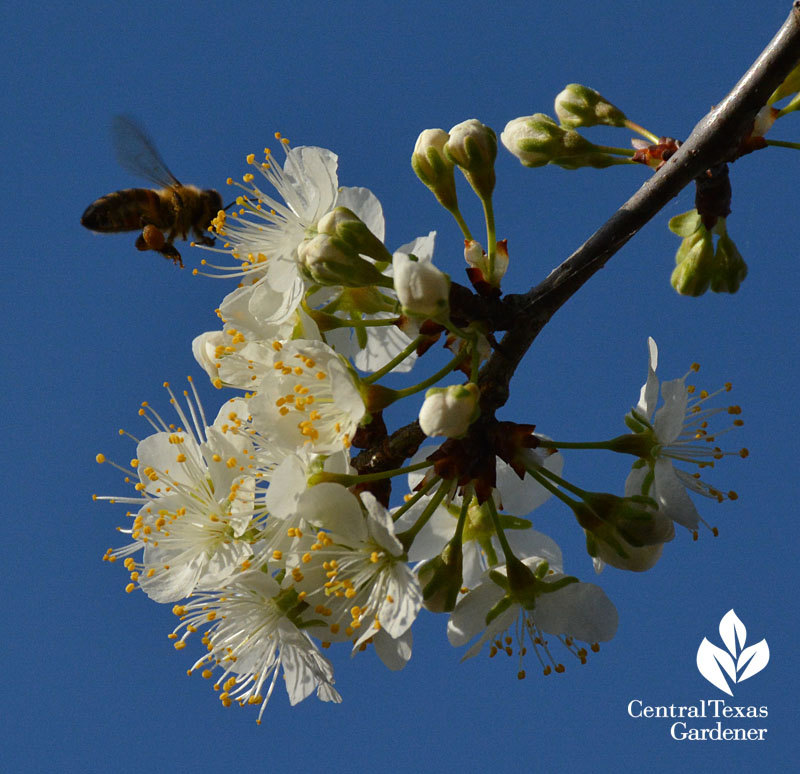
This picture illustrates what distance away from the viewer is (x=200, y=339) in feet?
8.36

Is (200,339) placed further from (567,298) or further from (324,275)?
(567,298)

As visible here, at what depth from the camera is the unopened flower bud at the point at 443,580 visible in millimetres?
2199

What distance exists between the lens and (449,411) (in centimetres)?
192

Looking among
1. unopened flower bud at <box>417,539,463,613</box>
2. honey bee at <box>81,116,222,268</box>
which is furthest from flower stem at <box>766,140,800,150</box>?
honey bee at <box>81,116,222,268</box>

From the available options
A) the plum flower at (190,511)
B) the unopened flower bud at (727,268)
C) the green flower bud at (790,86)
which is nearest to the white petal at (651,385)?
the unopened flower bud at (727,268)

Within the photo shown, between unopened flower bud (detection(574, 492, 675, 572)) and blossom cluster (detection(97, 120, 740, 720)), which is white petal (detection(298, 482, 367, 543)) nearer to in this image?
blossom cluster (detection(97, 120, 740, 720))

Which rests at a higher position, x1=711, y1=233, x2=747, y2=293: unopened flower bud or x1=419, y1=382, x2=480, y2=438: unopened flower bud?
x1=711, y1=233, x2=747, y2=293: unopened flower bud

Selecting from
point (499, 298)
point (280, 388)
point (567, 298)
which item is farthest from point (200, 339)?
point (567, 298)

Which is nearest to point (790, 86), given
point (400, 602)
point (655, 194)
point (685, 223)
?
point (685, 223)

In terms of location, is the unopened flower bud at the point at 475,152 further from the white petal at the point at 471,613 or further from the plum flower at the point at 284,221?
the white petal at the point at 471,613

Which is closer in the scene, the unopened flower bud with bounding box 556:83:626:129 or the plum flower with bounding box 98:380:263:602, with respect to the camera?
the plum flower with bounding box 98:380:263:602

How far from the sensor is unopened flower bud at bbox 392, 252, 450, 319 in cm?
194

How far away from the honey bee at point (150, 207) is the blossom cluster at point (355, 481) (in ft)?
4.45

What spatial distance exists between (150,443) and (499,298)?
1087 mm
